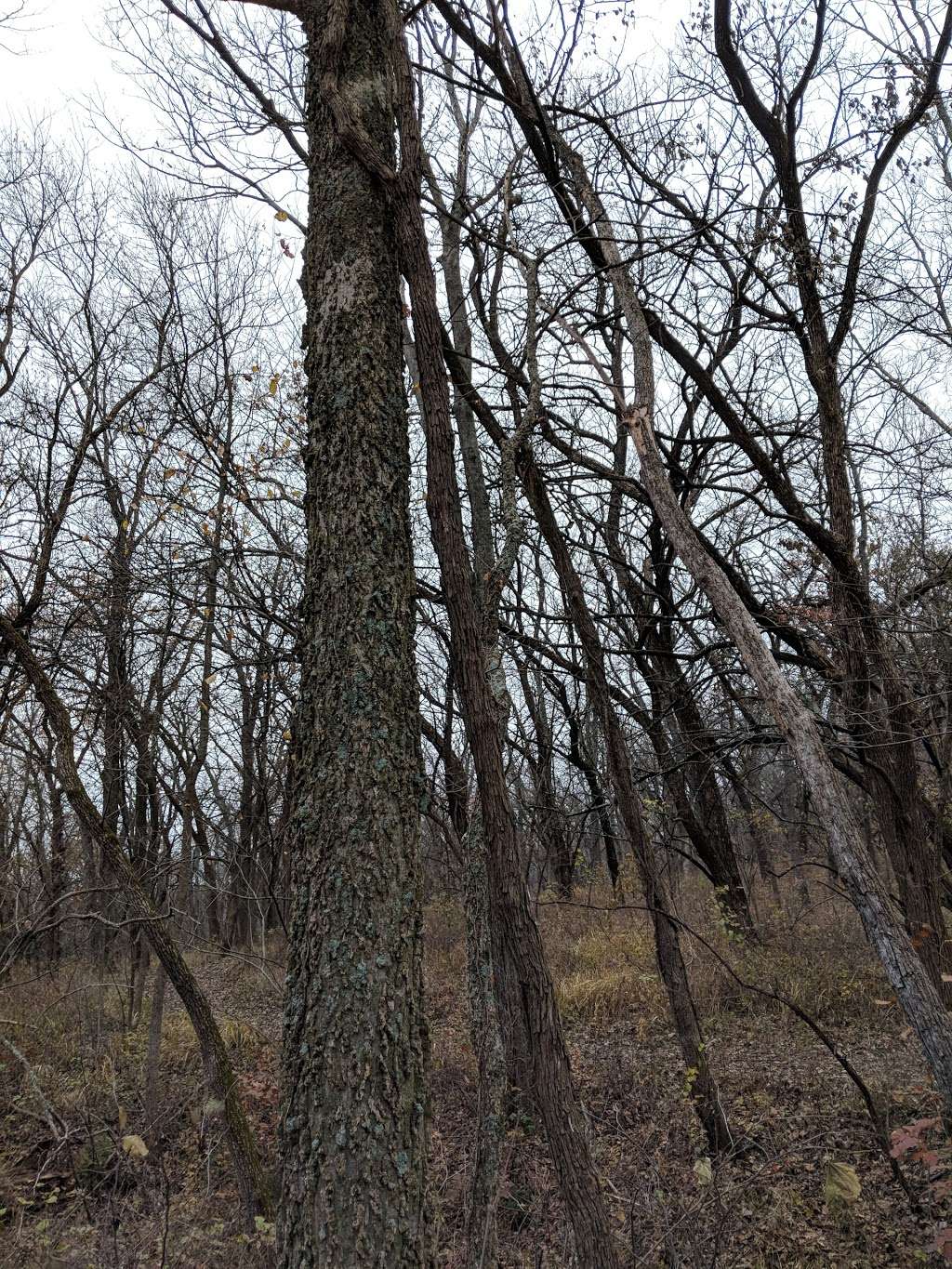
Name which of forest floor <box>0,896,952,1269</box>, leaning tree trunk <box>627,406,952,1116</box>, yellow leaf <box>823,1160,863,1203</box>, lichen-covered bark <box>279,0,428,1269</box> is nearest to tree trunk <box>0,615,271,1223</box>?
forest floor <box>0,896,952,1269</box>

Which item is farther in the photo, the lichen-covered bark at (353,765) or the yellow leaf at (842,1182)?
the yellow leaf at (842,1182)

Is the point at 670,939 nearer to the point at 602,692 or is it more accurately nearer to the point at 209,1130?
the point at 602,692

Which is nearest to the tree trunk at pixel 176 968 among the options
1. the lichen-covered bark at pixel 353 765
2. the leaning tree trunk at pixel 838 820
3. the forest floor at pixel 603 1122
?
the forest floor at pixel 603 1122

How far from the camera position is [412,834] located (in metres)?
2.07

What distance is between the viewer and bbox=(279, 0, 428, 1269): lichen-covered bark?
1.72 meters

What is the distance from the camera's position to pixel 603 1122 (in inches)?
220

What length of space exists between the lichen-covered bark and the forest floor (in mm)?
897

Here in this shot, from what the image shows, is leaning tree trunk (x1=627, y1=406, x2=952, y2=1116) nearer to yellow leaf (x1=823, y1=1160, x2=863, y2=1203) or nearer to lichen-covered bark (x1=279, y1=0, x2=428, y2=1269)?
yellow leaf (x1=823, y1=1160, x2=863, y2=1203)

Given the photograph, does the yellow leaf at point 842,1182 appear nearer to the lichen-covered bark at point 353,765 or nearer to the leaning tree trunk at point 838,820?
the leaning tree trunk at point 838,820

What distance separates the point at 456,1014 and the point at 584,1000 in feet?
4.76

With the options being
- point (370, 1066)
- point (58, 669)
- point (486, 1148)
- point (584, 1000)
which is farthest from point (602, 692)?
point (58, 669)

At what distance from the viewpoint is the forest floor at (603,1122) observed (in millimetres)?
4090

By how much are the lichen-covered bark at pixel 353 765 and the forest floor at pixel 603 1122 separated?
35.3 inches

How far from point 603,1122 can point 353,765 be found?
5.05 meters
